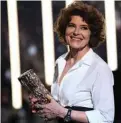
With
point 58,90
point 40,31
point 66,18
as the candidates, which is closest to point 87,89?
point 58,90

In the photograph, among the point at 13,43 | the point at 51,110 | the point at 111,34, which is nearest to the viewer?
the point at 51,110

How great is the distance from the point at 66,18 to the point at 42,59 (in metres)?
A: 0.99

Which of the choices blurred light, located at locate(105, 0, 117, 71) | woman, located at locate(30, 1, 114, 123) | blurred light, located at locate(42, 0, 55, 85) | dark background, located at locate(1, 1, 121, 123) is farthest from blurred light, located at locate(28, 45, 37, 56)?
woman, located at locate(30, 1, 114, 123)

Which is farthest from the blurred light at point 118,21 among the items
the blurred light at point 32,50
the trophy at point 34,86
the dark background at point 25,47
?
the trophy at point 34,86

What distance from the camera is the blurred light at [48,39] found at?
6.48 feet

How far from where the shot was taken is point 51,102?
1062 millimetres

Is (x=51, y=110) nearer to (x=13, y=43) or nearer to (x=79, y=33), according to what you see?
(x=79, y=33)

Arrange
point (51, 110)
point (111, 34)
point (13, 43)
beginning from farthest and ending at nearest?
point (13, 43), point (111, 34), point (51, 110)

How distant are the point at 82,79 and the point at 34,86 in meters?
0.13

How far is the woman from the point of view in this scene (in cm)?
106

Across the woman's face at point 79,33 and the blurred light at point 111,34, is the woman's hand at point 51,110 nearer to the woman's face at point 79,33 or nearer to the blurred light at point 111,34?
the woman's face at point 79,33

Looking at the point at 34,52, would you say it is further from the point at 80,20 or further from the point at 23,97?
the point at 80,20

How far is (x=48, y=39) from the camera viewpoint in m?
2.00

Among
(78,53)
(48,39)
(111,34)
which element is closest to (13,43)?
(48,39)
